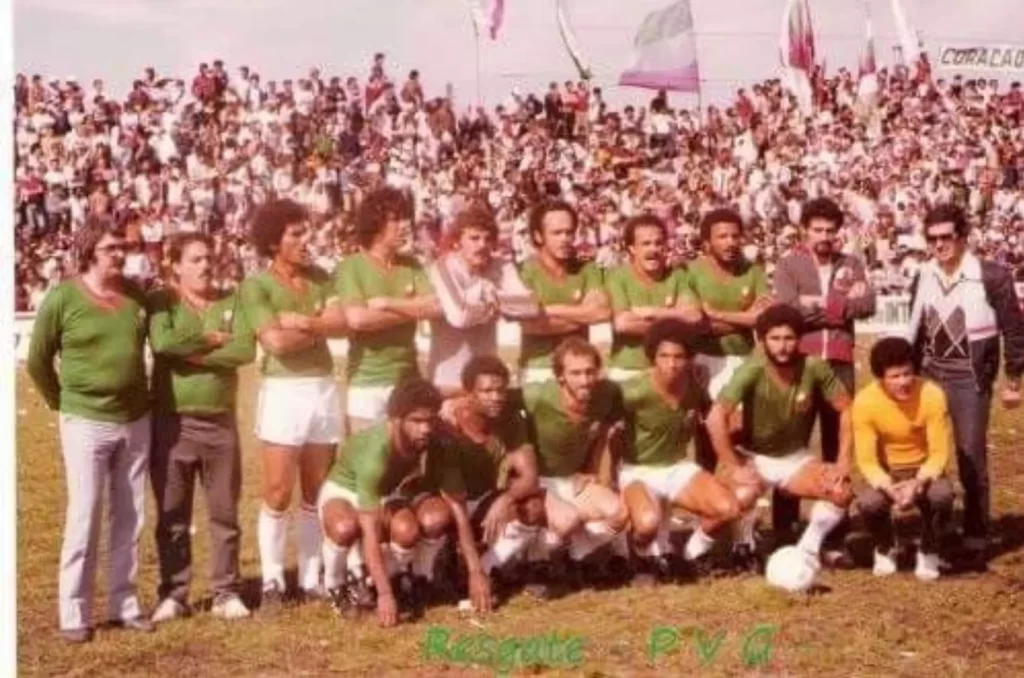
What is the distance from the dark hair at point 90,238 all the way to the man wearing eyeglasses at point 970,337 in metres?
2.93

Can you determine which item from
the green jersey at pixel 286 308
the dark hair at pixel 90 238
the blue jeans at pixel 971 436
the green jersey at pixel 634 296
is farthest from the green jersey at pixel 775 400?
the dark hair at pixel 90 238

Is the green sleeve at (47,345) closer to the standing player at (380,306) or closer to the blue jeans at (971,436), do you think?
the standing player at (380,306)

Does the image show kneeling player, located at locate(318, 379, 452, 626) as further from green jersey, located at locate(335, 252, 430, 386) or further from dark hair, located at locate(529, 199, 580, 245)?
dark hair, located at locate(529, 199, 580, 245)

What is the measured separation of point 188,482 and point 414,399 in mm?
Answer: 807

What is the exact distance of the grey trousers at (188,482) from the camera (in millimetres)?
4129

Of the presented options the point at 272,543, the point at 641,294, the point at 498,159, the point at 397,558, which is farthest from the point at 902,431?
the point at 498,159

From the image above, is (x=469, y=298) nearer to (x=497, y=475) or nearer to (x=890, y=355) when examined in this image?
(x=497, y=475)

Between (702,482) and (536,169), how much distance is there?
4.75 metres

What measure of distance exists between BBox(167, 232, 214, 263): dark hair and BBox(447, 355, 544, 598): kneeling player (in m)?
0.96

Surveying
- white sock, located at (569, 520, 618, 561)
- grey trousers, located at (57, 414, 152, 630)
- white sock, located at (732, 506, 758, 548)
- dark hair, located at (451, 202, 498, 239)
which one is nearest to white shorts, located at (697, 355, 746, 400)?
white sock, located at (732, 506, 758, 548)

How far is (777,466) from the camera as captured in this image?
15.3 ft

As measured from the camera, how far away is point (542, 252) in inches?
181

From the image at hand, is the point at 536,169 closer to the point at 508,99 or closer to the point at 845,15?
the point at 508,99

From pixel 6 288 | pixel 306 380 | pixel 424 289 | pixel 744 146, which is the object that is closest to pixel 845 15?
pixel 424 289
